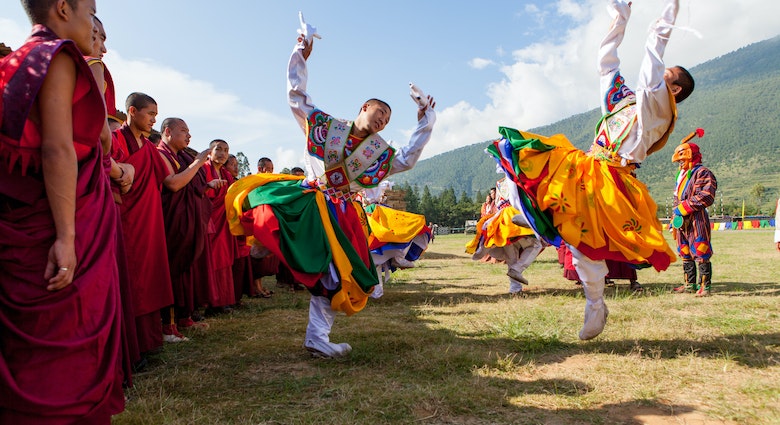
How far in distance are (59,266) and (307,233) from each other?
6.43 ft

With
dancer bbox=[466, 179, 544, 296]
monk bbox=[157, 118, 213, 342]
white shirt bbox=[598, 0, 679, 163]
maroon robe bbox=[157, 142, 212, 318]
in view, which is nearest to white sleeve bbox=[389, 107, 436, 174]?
white shirt bbox=[598, 0, 679, 163]

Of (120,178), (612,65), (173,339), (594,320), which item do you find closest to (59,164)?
(120,178)

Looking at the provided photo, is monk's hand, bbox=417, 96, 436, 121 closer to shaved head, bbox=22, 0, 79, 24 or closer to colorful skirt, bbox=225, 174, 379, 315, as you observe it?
colorful skirt, bbox=225, 174, 379, 315

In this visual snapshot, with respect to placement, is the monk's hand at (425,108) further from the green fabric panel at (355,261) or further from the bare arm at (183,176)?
the bare arm at (183,176)

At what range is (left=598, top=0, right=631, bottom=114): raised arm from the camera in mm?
3953

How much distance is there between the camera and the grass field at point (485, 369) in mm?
2580

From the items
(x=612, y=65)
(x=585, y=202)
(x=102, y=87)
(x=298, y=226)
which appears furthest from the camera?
(x=612, y=65)

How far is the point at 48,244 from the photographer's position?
1.79 metres

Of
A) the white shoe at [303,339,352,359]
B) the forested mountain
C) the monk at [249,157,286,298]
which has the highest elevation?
the forested mountain

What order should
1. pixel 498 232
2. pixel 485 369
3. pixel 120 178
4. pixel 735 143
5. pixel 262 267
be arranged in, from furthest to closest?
pixel 735 143 < pixel 498 232 < pixel 262 267 < pixel 485 369 < pixel 120 178

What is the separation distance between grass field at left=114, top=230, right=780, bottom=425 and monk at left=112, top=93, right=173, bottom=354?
14.7 inches

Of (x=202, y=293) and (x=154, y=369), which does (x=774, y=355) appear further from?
(x=202, y=293)

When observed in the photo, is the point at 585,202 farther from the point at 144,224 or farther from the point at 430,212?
the point at 430,212

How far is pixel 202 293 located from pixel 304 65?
9.26 ft
